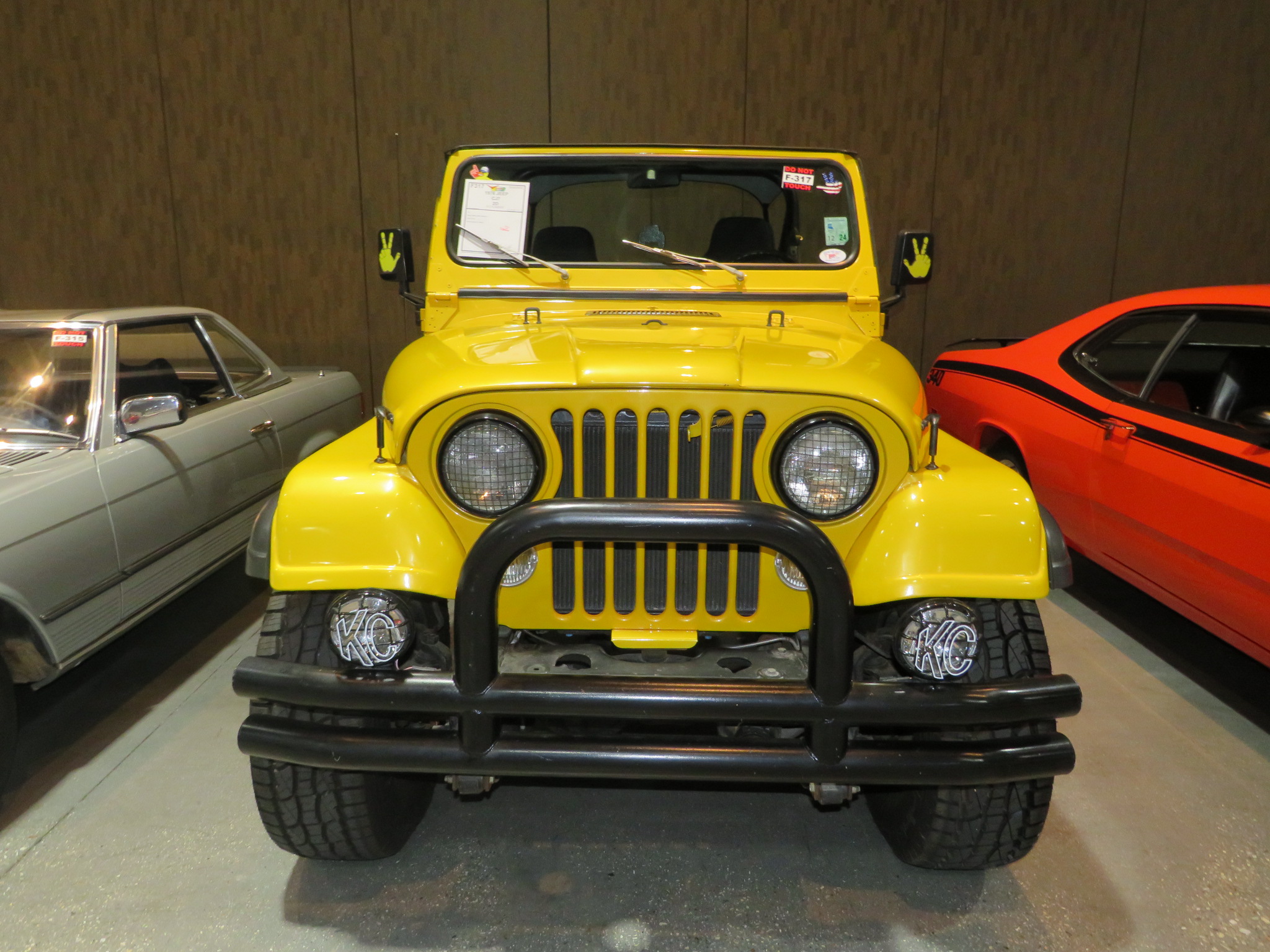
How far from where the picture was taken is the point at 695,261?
8.91 feet

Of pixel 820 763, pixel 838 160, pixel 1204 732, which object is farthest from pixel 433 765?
pixel 1204 732

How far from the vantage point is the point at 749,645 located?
1.92m

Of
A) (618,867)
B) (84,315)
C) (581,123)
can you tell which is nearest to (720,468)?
(618,867)

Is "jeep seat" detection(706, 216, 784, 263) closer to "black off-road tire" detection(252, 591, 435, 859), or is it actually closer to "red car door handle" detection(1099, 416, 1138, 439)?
"red car door handle" detection(1099, 416, 1138, 439)

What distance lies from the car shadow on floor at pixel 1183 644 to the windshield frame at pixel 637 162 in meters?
2.05

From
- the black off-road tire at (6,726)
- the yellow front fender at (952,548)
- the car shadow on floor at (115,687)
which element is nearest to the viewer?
the yellow front fender at (952,548)

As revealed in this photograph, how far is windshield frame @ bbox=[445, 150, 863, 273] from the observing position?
2.75m

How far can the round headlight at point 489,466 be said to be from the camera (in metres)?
1.78

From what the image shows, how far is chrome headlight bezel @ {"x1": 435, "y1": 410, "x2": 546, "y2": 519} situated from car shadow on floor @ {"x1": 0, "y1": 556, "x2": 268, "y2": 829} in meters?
1.69

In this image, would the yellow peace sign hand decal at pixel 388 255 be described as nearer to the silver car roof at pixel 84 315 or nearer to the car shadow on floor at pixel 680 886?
the silver car roof at pixel 84 315

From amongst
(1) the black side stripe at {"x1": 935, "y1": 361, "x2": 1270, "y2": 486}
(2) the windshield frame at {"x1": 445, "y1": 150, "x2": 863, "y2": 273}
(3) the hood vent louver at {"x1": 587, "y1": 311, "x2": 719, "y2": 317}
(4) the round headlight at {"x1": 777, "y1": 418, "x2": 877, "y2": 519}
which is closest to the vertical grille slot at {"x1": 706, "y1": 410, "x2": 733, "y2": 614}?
(4) the round headlight at {"x1": 777, "y1": 418, "x2": 877, "y2": 519}

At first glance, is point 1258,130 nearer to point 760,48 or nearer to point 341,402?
point 760,48

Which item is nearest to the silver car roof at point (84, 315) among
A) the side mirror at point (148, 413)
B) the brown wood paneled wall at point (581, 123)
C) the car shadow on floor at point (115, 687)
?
the side mirror at point (148, 413)

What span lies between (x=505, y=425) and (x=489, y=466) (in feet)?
0.31
